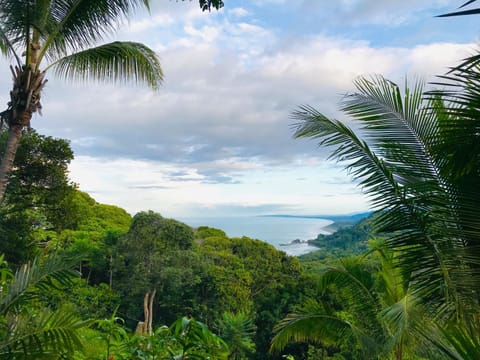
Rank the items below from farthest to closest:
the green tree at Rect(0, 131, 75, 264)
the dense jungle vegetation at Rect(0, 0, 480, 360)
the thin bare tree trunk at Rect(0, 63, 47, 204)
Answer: the green tree at Rect(0, 131, 75, 264) → the thin bare tree trunk at Rect(0, 63, 47, 204) → the dense jungle vegetation at Rect(0, 0, 480, 360)

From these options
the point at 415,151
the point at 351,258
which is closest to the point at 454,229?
the point at 415,151

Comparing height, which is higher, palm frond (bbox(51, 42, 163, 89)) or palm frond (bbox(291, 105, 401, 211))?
palm frond (bbox(51, 42, 163, 89))

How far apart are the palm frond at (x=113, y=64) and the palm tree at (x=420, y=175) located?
2.25 meters

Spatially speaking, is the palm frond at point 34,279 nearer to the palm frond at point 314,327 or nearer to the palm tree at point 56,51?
the palm tree at point 56,51

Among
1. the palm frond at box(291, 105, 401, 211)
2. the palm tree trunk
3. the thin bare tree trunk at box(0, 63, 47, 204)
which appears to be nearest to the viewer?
the palm frond at box(291, 105, 401, 211)

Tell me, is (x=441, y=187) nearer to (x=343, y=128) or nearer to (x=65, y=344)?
(x=343, y=128)

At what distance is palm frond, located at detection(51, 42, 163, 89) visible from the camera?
438cm

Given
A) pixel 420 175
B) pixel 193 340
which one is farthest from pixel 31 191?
pixel 193 340

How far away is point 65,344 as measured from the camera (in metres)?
2.01

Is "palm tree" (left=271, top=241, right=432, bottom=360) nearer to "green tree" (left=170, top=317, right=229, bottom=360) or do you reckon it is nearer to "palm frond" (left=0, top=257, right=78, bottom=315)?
"palm frond" (left=0, top=257, right=78, bottom=315)

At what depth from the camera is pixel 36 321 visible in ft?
6.88

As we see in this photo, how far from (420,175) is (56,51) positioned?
403 cm

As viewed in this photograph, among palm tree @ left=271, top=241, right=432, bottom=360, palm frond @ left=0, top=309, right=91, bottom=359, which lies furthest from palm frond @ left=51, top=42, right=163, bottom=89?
palm tree @ left=271, top=241, right=432, bottom=360

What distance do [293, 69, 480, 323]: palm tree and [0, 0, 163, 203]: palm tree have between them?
7.61ft
